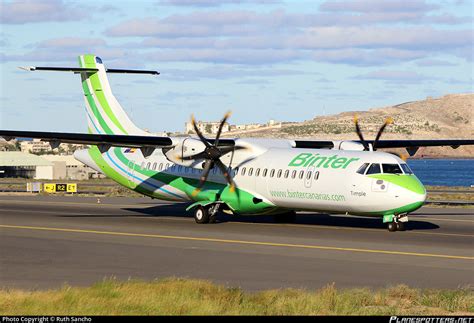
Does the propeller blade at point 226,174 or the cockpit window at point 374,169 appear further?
the propeller blade at point 226,174

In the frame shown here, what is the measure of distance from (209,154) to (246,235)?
5.70 metres

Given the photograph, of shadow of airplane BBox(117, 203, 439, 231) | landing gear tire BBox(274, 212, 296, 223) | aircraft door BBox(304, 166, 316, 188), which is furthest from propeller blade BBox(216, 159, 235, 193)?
aircraft door BBox(304, 166, 316, 188)

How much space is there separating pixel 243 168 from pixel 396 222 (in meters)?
7.31

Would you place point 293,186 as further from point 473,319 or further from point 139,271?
point 473,319

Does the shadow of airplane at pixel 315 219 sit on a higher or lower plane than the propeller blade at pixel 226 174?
lower

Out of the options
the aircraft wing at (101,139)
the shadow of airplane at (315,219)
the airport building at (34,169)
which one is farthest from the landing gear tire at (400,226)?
the airport building at (34,169)

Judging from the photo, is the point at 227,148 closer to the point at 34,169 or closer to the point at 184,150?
the point at 184,150

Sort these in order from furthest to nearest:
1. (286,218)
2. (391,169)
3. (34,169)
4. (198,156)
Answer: (34,169) < (286,218) < (198,156) < (391,169)

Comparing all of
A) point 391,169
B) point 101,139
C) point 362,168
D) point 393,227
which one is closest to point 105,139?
point 101,139

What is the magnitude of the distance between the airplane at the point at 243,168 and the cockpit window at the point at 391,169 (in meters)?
0.04

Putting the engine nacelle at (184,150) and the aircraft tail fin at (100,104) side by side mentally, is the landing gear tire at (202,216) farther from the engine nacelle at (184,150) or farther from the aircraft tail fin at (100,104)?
the aircraft tail fin at (100,104)

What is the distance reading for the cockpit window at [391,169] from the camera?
31.4 m

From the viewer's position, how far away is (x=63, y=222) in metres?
35.8

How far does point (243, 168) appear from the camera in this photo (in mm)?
35938
